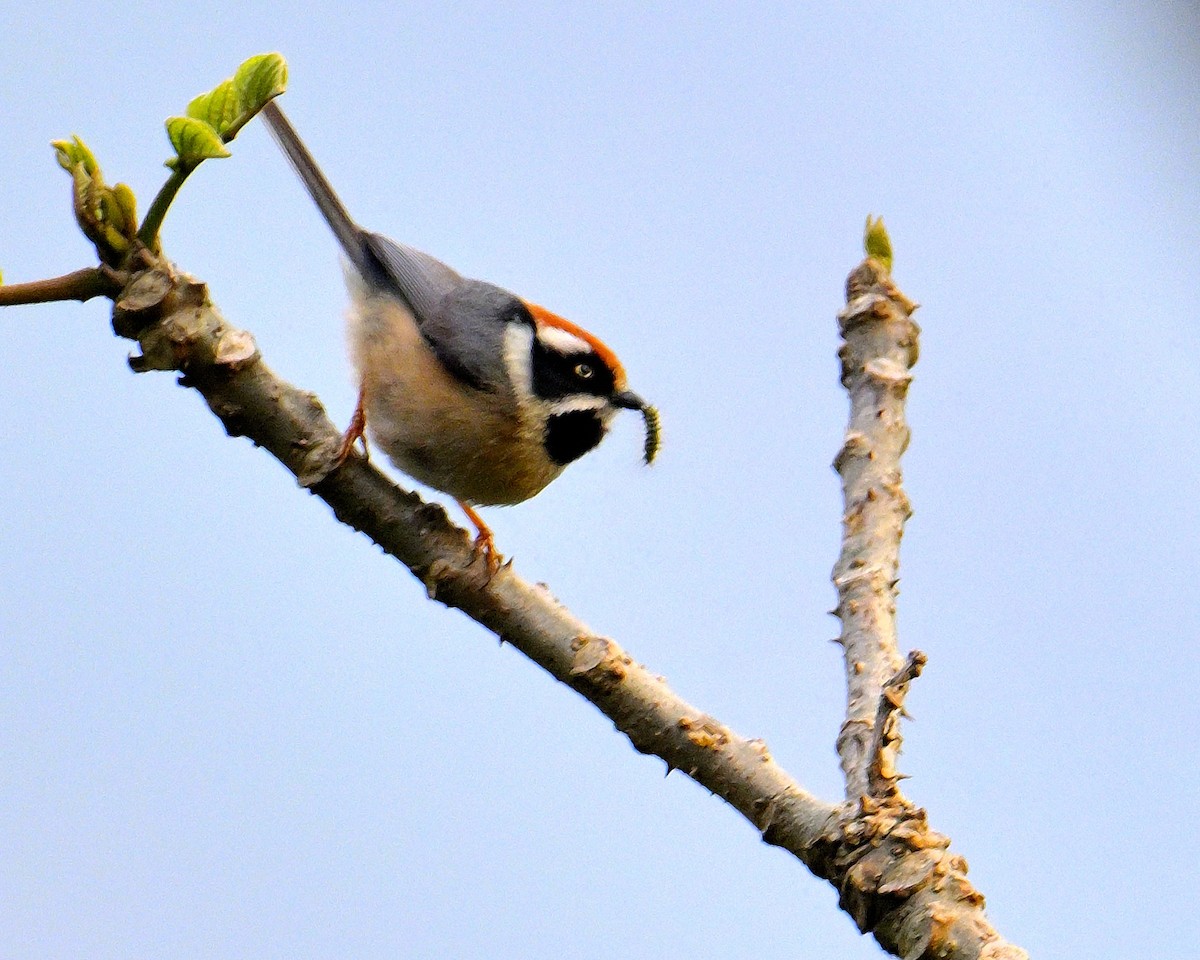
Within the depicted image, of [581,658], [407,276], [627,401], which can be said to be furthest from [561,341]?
[581,658]

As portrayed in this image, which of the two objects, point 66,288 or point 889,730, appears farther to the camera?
point 889,730

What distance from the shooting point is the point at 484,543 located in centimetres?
285

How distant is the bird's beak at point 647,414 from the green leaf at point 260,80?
1.83 metres

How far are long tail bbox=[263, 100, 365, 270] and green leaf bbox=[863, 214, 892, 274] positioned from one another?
5.38ft

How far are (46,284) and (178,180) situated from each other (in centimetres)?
32

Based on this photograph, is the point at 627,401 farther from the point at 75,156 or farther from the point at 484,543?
the point at 75,156

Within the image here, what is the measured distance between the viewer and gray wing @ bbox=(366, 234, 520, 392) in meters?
3.51

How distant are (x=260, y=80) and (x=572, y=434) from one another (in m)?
1.81

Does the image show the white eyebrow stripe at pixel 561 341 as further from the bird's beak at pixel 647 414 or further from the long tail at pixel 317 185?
the long tail at pixel 317 185

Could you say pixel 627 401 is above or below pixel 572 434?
above

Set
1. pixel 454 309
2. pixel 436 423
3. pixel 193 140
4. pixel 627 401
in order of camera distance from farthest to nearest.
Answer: pixel 627 401 < pixel 454 309 < pixel 436 423 < pixel 193 140

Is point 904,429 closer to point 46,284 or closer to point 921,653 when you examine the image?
point 921,653

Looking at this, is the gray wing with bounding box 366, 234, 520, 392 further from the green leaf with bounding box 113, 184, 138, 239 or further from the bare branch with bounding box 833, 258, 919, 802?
the green leaf with bounding box 113, 184, 138, 239

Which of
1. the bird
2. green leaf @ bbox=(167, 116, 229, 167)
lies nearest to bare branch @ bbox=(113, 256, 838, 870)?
green leaf @ bbox=(167, 116, 229, 167)
